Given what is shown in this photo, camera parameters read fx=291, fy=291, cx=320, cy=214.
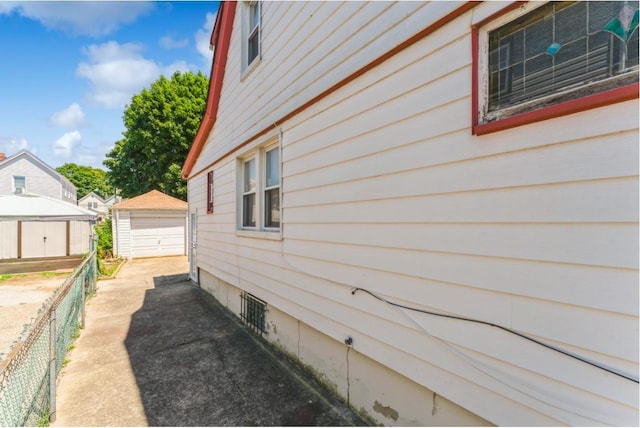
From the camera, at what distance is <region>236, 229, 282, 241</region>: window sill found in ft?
14.3

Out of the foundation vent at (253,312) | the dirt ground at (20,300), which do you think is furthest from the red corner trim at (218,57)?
the dirt ground at (20,300)

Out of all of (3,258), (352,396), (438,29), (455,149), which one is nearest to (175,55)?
(438,29)

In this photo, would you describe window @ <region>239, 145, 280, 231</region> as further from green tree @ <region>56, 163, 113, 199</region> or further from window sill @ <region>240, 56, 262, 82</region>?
green tree @ <region>56, 163, 113, 199</region>

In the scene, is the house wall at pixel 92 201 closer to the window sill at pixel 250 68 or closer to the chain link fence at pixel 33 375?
the window sill at pixel 250 68

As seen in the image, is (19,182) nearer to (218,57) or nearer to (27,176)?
(27,176)

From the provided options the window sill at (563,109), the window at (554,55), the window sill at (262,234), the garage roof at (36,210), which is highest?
the window at (554,55)

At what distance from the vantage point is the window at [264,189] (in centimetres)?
476

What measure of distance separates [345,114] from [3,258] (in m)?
18.8

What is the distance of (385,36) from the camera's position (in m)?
2.64

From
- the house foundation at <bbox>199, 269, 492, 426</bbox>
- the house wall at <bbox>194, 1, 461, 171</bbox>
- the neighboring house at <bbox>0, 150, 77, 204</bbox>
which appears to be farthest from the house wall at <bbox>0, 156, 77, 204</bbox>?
the house foundation at <bbox>199, 269, 492, 426</bbox>

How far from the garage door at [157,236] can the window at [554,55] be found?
56.0 ft

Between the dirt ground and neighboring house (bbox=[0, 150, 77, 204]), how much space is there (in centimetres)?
1816

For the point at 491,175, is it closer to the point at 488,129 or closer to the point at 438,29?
the point at 488,129

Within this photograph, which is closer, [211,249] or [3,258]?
[211,249]
